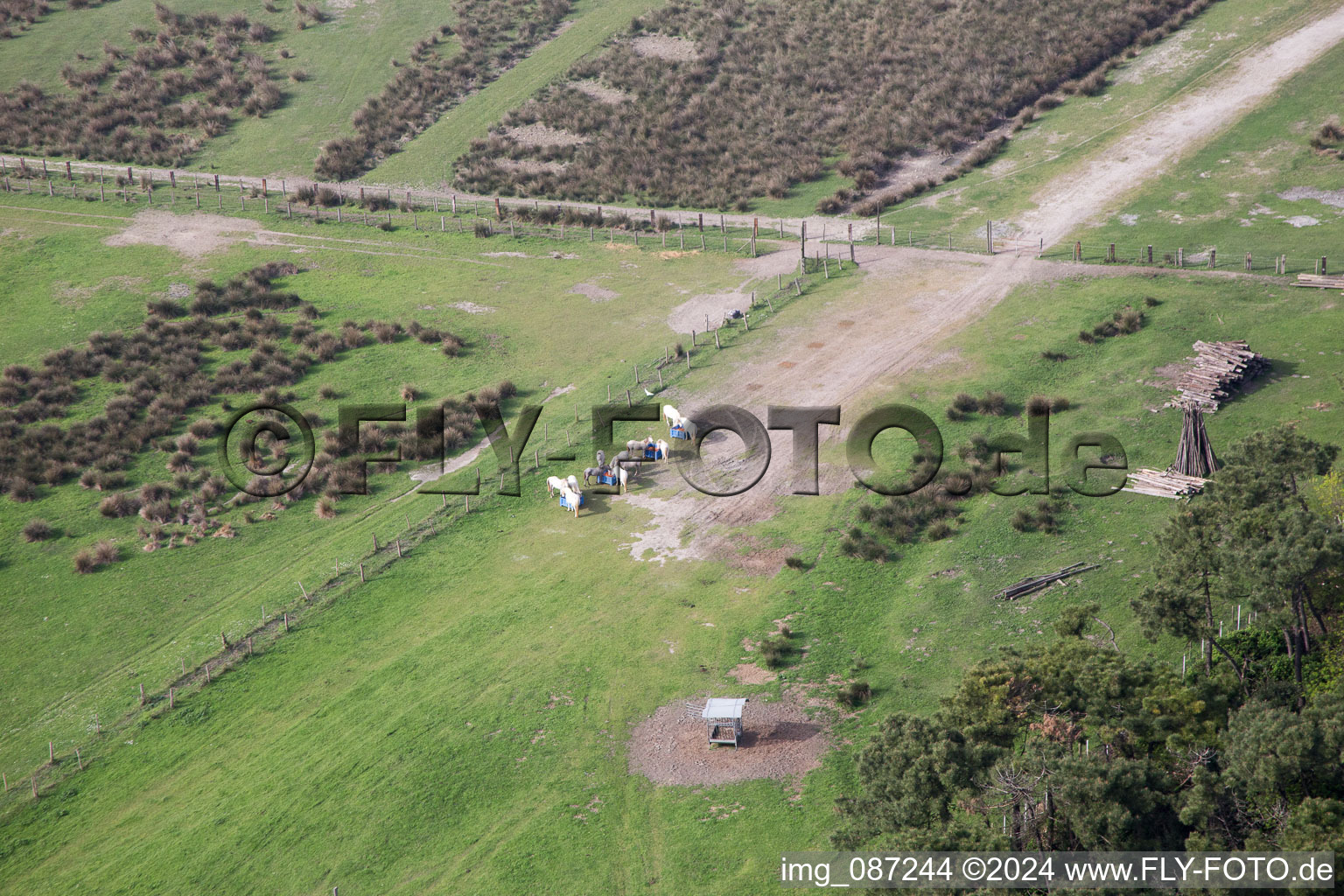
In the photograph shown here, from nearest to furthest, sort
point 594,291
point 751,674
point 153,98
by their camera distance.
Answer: point 751,674
point 594,291
point 153,98

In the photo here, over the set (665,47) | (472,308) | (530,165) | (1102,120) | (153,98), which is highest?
(665,47)

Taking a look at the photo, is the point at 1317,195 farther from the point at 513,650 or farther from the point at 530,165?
the point at 513,650

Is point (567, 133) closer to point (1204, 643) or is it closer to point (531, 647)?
point (531, 647)

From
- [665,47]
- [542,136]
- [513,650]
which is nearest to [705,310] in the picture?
[513,650]

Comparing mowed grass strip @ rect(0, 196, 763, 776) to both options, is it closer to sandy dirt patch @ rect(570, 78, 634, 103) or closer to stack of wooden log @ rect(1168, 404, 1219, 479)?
sandy dirt patch @ rect(570, 78, 634, 103)

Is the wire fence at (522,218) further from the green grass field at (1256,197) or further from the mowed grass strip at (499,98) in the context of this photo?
the mowed grass strip at (499,98)

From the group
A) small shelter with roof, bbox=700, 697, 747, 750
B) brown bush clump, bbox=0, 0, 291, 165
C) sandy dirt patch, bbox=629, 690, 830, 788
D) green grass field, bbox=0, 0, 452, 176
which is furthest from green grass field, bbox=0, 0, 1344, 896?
green grass field, bbox=0, 0, 452, 176

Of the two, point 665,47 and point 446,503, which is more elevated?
point 665,47
